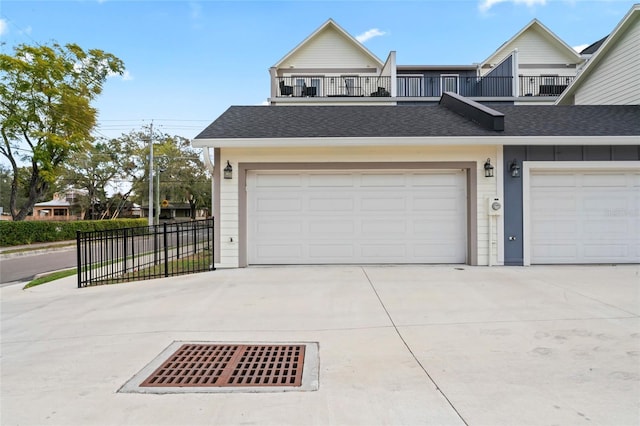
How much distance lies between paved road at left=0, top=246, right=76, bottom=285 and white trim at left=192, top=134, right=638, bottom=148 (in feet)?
21.8

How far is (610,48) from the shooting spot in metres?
10.3

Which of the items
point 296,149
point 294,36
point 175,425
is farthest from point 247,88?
point 175,425

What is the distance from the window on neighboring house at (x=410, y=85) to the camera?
1717 cm

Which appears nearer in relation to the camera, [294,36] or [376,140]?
[376,140]

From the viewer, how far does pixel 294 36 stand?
18781 millimetres

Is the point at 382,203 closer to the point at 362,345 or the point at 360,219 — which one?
the point at 360,219

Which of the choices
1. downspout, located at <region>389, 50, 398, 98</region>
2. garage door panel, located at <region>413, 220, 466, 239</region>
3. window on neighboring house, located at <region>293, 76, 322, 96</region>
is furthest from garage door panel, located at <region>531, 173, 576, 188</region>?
window on neighboring house, located at <region>293, 76, 322, 96</region>

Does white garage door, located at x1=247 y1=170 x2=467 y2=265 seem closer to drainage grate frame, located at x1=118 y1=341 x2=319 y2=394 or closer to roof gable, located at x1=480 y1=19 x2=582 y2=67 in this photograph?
drainage grate frame, located at x1=118 y1=341 x2=319 y2=394

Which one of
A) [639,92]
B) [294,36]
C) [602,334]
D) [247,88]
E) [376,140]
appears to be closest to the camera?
[602,334]

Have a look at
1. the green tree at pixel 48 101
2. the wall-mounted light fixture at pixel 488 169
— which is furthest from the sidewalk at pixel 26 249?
the wall-mounted light fixture at pixel 488 169

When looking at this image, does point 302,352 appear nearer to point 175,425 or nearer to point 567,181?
point 175,425

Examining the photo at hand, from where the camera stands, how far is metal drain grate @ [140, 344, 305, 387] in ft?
9.25

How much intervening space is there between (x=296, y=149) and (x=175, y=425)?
6320 mm

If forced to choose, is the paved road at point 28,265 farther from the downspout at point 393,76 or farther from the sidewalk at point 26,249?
the downspout at point 393,76
